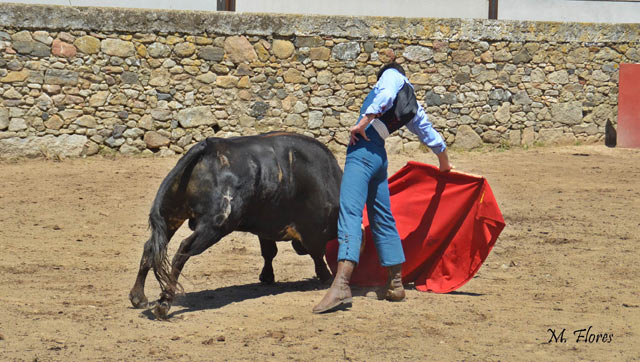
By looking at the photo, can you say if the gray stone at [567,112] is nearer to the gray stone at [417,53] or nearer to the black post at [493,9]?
the black post at [493,9]

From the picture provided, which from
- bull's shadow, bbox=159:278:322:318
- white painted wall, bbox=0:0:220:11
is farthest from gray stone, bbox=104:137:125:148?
bull's shadow, bbox=159:278:322:318

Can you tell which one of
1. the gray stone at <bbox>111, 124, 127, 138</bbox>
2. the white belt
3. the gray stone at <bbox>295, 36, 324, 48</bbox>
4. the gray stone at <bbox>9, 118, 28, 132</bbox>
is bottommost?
the gray stone at <bbox>111, 124, 127, 138</bbox>

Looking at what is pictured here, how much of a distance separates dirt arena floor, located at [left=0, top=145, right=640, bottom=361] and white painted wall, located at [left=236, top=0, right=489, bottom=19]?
5318 millimetres

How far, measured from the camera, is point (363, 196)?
534 cm

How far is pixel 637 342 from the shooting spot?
15.4 ft

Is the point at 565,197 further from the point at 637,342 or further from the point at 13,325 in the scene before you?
the point at 13,325

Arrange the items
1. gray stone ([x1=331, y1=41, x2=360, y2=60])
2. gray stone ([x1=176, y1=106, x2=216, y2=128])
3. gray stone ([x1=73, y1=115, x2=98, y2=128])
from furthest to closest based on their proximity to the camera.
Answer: gray stone ([x1=331, y1=41, x2=360, y2=60]), gray stone ([x1=176, y1=106, x2=216, y2=128]), gray stone ([x1=73, y1=115, x2=98, y2=128])

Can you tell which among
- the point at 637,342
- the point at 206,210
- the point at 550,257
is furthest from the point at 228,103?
the point at 637,342

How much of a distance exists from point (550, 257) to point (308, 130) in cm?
623

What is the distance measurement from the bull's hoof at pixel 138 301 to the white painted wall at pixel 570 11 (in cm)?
1147

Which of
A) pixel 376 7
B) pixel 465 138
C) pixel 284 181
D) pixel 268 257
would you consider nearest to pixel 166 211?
pixel 284 181

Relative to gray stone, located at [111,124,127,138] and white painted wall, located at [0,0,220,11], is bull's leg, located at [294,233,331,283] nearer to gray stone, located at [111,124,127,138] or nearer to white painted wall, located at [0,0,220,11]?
Answer: gray stone, located at [111,124,127,138]

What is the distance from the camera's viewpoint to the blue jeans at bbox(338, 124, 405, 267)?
5.32 m

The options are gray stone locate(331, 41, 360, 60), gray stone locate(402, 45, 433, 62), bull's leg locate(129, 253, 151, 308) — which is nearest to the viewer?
bull's leg locate(129, 253, 151, 308)
